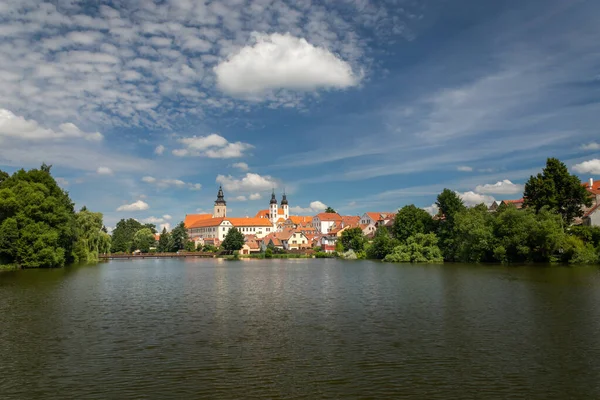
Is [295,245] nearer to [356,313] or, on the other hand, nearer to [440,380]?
[356,313]

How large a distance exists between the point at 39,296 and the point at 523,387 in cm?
2646

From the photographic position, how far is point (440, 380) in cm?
1155

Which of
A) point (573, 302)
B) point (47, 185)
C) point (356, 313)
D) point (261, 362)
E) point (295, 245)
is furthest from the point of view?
point (295, 245)

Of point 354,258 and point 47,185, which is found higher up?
point 47,185

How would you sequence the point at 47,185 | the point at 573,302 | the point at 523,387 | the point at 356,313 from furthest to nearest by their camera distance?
the point at 47,185 → the point at 573,302 → the point at 356,313 → the point at 523,387

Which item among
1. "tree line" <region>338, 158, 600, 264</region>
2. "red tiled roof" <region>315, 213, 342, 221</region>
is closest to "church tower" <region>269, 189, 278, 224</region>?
"red tiled roof" <region>315, 213, 342, 221</region>

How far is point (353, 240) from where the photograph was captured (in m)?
103

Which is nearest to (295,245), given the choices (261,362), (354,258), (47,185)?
(354,258)

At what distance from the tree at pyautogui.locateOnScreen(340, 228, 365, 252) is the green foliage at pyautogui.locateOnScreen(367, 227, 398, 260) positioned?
21.2 ft

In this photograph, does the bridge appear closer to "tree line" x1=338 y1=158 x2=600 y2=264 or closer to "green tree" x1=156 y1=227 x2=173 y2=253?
"green tree" x1=156 y1=227 x2=173 y2=253

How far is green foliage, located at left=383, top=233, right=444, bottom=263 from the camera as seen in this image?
71312mm

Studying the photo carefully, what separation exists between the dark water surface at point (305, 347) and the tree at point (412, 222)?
52.6m

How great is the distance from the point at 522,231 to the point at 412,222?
25123mm

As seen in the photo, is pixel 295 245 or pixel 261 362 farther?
pixel 295 245
